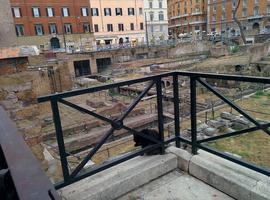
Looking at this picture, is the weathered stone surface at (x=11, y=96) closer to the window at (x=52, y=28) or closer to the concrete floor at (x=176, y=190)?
the concrete floor at (x=176, y=190)

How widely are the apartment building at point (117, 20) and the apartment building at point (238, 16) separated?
1763cm

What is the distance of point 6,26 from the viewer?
2.96 m

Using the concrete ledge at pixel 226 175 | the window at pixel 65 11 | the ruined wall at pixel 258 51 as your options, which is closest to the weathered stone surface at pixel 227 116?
the concrete ledge at pixel 226 175

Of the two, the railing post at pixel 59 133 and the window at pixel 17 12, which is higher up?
the window at pixel 17 12

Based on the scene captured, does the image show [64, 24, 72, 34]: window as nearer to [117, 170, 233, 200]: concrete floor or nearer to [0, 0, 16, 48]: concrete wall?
[0, 0, 16, 48]: concrete wall

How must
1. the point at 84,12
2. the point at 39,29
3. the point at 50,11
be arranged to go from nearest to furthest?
1. the point at 39,29
2. the point at 50,11
3. the point at 84,12

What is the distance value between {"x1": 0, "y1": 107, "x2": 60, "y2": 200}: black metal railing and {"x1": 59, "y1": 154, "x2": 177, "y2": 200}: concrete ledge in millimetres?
1475

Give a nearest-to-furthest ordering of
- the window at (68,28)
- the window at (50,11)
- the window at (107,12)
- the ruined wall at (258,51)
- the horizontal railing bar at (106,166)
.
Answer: the horizontal railing bar at (106,166), the ruined wall at (258,51), the window at (50,11), the window at (68,28), the window at (107,12)

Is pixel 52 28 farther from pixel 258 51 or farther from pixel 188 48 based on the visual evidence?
pixel 258 51

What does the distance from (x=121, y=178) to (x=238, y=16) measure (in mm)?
60112

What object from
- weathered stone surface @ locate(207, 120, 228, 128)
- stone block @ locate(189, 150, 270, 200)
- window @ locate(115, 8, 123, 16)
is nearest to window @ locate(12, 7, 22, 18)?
window @ locate(115, 8, 123, 16)

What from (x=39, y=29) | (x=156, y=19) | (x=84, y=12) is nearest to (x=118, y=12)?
(x=84, y=12)

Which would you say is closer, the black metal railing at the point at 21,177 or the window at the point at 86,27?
the black metal railing at the point at 21,177

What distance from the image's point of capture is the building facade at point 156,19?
169ft
